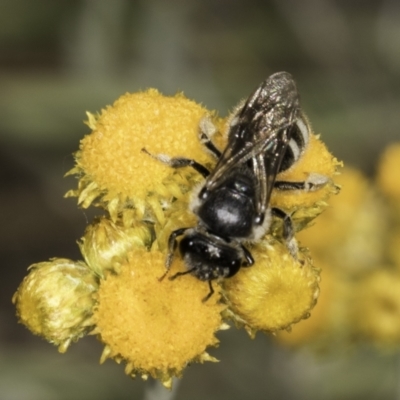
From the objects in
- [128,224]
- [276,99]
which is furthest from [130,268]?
[276,99]

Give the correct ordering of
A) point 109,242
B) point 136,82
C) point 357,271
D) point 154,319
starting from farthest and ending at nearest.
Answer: point 136,82 → point 357,271 → point 109,242 → point 154,319

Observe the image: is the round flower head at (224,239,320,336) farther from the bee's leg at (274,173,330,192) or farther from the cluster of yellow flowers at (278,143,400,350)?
the cluster of yellow flowers at (278,143,400,350)

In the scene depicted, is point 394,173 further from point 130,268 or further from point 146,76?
point 146,76

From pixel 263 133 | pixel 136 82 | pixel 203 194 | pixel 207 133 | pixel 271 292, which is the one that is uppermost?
pixel 136 82

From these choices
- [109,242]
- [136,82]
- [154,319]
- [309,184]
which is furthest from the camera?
[136,82]

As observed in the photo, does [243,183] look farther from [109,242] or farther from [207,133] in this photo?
[109,242]

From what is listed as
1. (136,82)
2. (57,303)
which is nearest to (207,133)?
(57,303)

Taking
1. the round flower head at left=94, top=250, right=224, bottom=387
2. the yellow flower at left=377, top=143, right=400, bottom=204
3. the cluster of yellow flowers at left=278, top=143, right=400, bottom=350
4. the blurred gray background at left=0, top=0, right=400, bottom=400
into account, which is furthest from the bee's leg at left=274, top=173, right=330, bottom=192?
the blurred gray background at left=0, top=0, right=400, bottom=400
